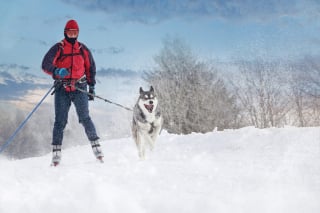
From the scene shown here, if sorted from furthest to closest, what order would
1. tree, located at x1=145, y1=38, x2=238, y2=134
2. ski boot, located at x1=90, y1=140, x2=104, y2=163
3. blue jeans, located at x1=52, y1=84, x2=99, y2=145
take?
tree, located at x1=145, y1=38, x2=238, y2=134, ski boot, located at x1=90, y1=140, x2=104, y2=163, blue jeans, located at x1=52, y1=84, x2=99, y2=145

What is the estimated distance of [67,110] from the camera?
7445 mm

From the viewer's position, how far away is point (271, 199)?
417 cm

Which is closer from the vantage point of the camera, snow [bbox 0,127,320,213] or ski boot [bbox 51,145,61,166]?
snow [bbox 0,127,320,213]

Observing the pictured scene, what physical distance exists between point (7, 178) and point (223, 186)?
2.58 m

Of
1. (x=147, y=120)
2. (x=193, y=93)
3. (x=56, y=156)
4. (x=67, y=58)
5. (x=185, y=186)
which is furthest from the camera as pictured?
(x=193, y=93)

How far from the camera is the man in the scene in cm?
712

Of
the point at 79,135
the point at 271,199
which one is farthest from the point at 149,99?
the point at 79,135

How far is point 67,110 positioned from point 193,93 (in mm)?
20329

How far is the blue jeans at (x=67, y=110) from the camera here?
24.0 ft

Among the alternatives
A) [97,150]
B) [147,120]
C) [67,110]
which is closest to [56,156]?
[97,150]

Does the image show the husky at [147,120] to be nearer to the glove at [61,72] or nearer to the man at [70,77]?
the man at [70,77]

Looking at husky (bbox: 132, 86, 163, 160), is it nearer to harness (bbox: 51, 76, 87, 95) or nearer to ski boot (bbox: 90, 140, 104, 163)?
ski boot (bbox: 90, 140, 104, 163)

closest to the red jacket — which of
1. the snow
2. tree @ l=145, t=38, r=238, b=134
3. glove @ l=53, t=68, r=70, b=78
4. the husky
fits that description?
glove @ l=53, t=68, r=70, b=78

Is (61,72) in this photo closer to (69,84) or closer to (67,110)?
(69,84)
